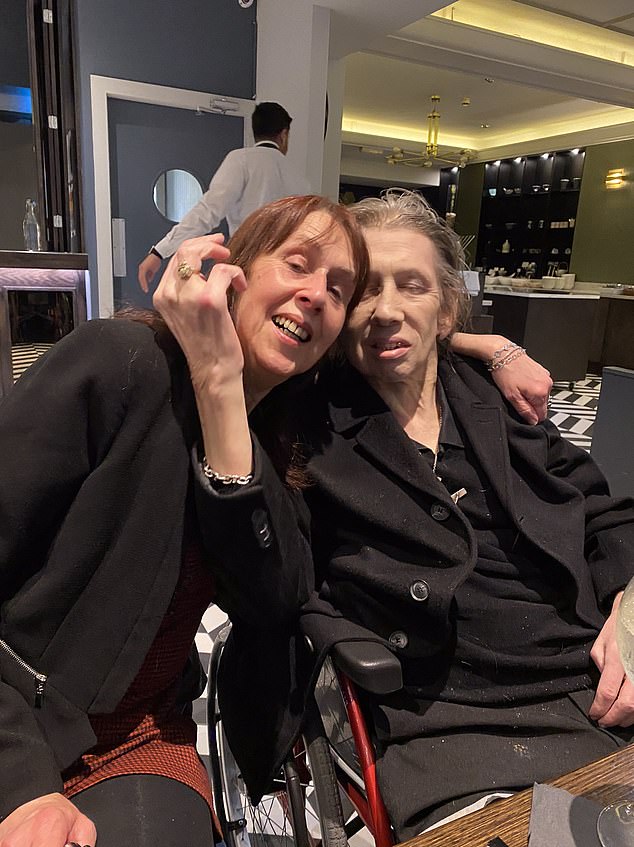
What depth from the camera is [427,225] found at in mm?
1344

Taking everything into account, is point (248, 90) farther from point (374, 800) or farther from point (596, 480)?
point (374, 800)

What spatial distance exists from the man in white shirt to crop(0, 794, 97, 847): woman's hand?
3.20 m

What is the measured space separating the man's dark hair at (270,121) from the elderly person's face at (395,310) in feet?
9.51

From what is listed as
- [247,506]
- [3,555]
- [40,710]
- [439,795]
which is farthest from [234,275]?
[439,795]

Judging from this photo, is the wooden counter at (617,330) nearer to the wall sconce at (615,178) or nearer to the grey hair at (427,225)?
the wall sconce at (615,178)

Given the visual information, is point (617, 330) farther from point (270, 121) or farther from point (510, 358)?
point (510, 358)

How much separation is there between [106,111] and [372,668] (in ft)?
13.0

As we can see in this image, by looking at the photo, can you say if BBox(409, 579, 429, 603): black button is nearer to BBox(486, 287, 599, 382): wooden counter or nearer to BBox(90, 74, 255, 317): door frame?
BBox(90, 74, 255, 317): door frame

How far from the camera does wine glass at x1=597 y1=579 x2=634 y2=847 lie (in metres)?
0.60

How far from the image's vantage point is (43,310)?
160 inches

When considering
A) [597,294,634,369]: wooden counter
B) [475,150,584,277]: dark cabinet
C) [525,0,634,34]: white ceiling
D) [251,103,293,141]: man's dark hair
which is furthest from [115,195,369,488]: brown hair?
[475,150,584,277]: dark cabinet

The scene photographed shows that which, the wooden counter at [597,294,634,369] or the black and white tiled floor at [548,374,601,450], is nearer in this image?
the black and white tiled floor at [548,374,601,450]

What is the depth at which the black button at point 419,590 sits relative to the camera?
1.08m

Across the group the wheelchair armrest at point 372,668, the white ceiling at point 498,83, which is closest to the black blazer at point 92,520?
the wheelchair armrest at point 372,668
